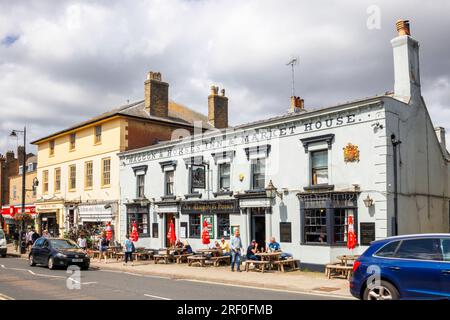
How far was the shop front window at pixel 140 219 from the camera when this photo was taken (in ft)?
91.2

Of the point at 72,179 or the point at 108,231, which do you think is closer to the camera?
the point at 108,231

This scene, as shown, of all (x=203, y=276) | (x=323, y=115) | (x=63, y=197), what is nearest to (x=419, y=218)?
(x=323, y=115)

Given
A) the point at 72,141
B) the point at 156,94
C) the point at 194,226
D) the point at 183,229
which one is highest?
the point at 156,94

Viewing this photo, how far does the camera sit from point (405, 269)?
9289 millimetres

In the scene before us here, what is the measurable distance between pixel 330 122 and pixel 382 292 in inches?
399

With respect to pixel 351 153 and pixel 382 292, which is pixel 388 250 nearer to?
pixel 382 292

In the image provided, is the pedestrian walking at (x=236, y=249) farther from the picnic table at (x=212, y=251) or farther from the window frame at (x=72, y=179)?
the window frame at (x=72, y=179)

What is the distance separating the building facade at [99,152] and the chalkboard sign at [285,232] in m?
13.6

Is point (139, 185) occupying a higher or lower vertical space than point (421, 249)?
higher

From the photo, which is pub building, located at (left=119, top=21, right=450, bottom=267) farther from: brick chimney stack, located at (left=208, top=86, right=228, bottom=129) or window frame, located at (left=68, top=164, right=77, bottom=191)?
window frame, located at (left=68, top=164, right=77, bottom=191)

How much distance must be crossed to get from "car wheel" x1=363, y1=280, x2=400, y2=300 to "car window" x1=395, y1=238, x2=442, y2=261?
2.09 ft

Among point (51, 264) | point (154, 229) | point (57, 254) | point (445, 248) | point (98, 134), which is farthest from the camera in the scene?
point (98, 134)

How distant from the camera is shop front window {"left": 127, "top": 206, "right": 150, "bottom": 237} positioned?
2780 centimetres

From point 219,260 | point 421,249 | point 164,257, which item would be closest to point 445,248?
point 421,249
